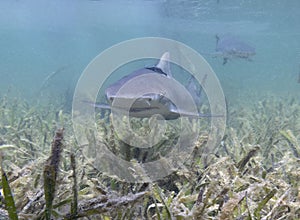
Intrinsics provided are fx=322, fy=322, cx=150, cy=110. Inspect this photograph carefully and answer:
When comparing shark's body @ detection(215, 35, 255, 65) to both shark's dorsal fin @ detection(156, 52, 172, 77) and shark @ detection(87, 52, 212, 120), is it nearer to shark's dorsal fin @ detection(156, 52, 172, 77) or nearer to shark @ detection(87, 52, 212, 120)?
shark's dorsal fin @ detection(156, 52, 172, 77)

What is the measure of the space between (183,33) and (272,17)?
20.0 meters

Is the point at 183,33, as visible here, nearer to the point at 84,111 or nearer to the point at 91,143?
the point at 84,111

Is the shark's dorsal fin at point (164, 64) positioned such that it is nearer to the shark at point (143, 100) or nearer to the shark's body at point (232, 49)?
the shark at point (143, 100)

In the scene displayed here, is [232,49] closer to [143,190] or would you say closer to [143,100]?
[143,100]

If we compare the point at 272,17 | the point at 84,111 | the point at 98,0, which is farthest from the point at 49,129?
the point at 272,17

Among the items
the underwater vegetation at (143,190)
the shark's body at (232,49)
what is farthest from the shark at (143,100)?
the shark's body at (232,49)

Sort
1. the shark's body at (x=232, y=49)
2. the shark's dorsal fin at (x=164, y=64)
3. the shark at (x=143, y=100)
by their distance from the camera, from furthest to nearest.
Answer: the shark's body at (x=232, y=49)
the shark's dorsal fin at (x=164, y=64)
the shark at (x=143, y=100)

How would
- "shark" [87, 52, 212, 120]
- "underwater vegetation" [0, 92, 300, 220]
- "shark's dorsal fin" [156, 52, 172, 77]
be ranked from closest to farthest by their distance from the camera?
1. "underwater vegetation" [0, 92, 300, 220]
2. "shark" [87, 52, 212, 120]
3. "shark's dorsal fin" [156, 52, 172, 77]

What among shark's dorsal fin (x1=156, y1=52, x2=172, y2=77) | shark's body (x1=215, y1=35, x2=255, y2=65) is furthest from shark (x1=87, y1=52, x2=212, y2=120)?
shark's body (x1=215, y1=35, x2=255, y2=65)

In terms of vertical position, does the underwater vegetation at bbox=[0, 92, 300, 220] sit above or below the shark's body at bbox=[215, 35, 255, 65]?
below

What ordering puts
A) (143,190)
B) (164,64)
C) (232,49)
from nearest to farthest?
(143,190), (164,64), (232,49)

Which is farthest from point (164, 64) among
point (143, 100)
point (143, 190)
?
point (143, 190)

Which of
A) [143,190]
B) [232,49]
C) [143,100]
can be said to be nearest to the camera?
[143,190]

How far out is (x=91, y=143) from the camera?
3.47 m
